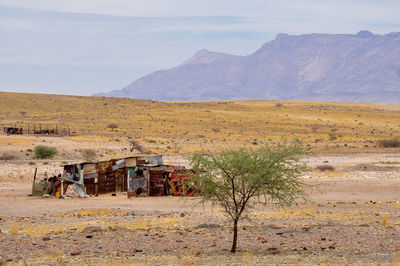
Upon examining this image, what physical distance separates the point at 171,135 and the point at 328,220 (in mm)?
58434

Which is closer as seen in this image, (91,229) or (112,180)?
(91,229)

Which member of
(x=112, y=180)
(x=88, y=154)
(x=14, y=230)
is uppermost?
(x=88, y=154)

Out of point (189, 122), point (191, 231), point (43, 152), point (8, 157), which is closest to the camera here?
point (191, 231)

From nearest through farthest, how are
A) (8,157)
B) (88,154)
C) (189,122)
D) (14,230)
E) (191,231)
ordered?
(14,230) < (191,231) < (8,157) < (88,154) < (189,122)

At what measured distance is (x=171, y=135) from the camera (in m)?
79.6

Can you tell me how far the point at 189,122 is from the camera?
10162cm

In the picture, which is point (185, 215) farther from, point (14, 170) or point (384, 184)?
point (14, 170)

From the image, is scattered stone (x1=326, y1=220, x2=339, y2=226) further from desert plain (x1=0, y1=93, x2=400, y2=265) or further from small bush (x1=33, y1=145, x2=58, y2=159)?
small bush (x1=33, y1=145, x2=58, y2=159)

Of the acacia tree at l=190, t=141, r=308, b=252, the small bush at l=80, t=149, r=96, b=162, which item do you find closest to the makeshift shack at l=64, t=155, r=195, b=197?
the acacia tree at l=190, t=141, r=308, b=252

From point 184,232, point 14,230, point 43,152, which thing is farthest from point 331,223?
point 43,152

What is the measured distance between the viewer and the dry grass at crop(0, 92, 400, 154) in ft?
242

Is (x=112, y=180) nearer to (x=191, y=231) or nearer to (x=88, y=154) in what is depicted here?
(x=191, y=231)

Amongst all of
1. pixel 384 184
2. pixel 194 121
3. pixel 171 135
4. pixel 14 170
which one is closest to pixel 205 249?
pixel 384 184

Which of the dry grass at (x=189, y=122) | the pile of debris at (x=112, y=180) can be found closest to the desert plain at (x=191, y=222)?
the pile of debris at (x=112, y=180)
